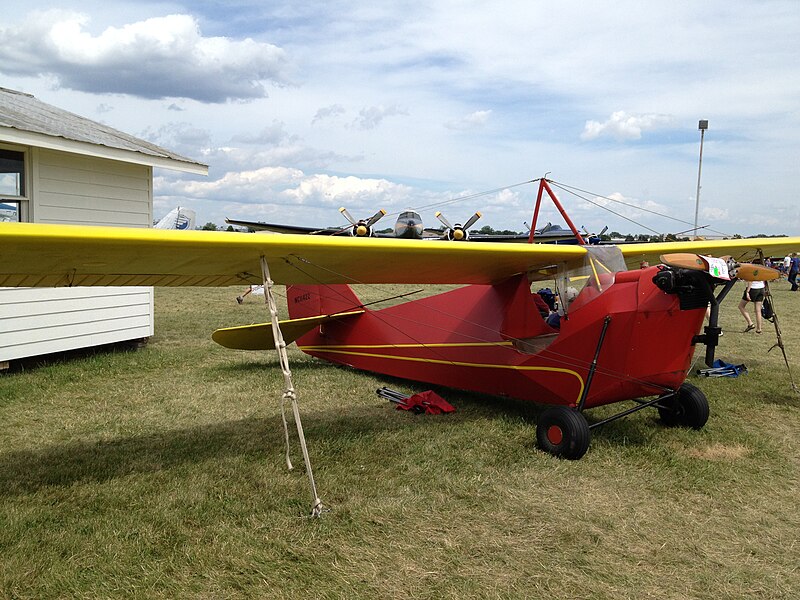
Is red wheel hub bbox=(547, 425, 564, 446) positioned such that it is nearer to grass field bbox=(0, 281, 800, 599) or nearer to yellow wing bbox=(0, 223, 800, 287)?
grass field bbox=(0, 281, 800, 599)

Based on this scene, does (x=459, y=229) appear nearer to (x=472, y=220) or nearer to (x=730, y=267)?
(x=472, y=220)

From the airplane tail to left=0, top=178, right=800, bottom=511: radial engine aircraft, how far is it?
143 cm

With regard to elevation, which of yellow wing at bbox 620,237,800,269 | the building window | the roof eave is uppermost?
the roof eave

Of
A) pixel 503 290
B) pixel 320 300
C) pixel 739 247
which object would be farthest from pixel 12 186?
pixel 739 247

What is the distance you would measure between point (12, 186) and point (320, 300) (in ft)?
15.3

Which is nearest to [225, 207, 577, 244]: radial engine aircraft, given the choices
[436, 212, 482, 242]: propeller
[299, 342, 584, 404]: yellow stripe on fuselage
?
[436, 212, 482, 242]: propeller

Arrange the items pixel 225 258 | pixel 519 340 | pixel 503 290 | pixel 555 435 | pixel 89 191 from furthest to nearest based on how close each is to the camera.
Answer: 1. pixel 89 191
2. pixel 503 290
3. pixel 519 340
4. pixel 555 435
5. pixel 225 258

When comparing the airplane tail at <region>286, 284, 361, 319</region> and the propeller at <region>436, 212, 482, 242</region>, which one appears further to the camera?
the propeller at <region>436, 212, 482, 242</region>

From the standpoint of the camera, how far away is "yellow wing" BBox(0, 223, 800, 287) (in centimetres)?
396

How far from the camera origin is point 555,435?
5.54m

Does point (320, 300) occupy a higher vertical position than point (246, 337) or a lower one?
higher

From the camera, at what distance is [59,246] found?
3.93 metres

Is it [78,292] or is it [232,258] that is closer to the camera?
[232,258]

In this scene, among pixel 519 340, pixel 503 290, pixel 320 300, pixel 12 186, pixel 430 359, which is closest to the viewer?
pixel 519 340
